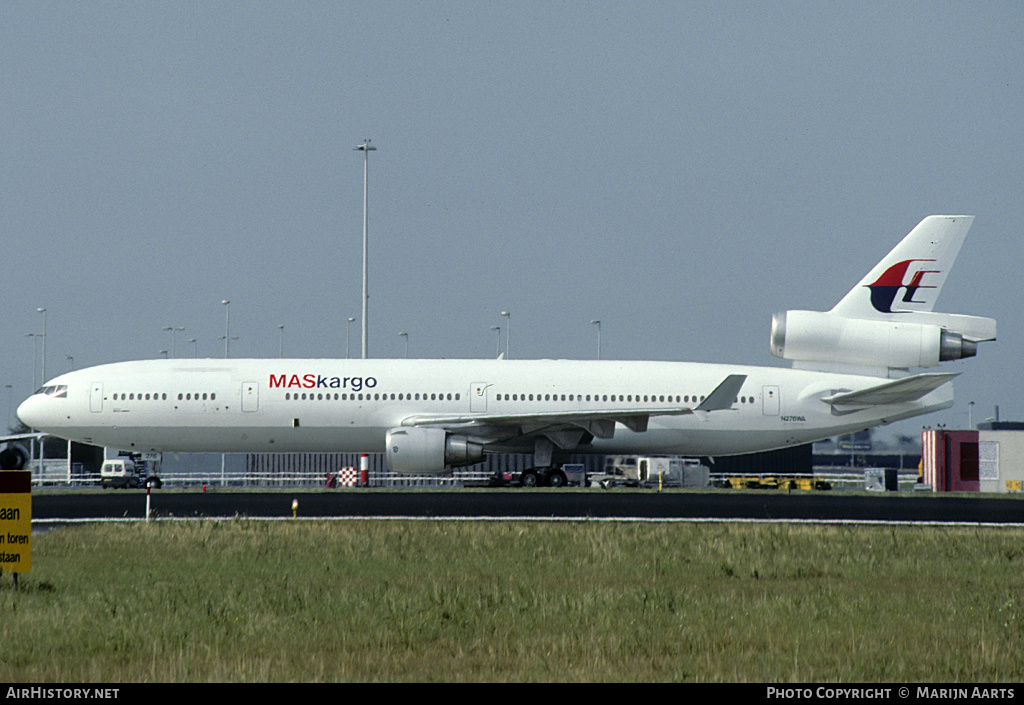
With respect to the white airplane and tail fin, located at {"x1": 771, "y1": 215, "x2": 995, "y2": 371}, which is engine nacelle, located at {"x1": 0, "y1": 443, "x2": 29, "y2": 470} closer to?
the white airplane

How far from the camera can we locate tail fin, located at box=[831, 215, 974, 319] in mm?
38875

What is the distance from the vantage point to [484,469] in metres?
67.1

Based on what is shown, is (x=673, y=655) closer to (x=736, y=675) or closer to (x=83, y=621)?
(x=736, y=675)

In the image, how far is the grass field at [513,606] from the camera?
971cm

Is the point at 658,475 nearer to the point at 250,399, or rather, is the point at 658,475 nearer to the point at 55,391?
the point at 250,399

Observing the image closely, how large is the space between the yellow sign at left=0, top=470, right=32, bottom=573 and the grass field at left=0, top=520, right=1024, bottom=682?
0.45 m

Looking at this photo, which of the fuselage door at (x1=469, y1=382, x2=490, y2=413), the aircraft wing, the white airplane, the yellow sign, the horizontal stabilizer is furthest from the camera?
the fuselage door at (x1=469, y1=382, x2=490, y2=413)

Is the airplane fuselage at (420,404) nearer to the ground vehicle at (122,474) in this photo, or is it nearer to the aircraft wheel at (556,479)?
the aircraft wheel at (556,479)

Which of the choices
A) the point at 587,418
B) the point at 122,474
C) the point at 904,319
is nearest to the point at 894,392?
the point at 904,319

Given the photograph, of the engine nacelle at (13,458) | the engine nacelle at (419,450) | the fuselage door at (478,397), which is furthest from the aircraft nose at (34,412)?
the fuselage door at (478,397)

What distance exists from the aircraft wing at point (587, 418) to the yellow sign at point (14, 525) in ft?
80.4

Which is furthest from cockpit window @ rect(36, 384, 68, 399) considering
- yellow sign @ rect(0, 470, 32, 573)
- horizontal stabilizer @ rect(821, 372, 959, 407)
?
yellow sign @ rect(0, 470, 32, 573)

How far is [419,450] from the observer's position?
119ft


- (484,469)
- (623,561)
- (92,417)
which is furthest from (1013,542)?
(484,469)
